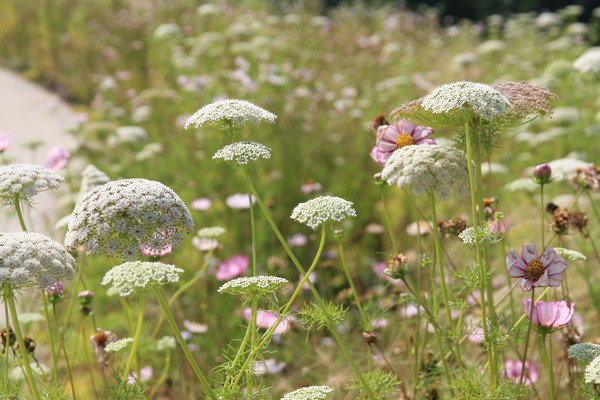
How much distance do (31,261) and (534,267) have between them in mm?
1369

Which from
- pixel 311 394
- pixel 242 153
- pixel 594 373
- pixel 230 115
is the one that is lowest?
pixel 311 394

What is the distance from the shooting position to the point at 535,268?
1.77m

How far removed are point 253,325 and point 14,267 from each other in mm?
624

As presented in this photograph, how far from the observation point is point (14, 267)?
151cm

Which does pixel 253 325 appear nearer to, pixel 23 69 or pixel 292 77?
pixel 292 77

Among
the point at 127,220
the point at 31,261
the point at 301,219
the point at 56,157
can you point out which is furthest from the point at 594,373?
the point at 56,157

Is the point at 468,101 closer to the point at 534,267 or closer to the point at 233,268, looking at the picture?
the point at 534,267

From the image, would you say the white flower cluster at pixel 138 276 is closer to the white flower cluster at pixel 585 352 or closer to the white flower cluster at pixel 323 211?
the white flower cluster at pixel 323 211

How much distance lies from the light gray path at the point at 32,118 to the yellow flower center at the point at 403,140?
184 inches

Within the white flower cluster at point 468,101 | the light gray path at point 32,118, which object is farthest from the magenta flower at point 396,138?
the light gray path at point 32,118

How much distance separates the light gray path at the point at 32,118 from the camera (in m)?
7.22

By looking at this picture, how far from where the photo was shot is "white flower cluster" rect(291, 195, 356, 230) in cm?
168

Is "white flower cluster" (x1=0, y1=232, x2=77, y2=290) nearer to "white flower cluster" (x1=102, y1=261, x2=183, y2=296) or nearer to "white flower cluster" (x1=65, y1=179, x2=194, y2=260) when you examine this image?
"white flower cluster" (x1=65, y1=179, x2=194, y2=260)

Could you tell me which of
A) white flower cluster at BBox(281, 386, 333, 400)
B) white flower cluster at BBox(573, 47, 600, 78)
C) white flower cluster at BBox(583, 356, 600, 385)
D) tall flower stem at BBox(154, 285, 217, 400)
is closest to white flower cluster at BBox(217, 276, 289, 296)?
tall flower stem at BBox(154, 285, 217, 400)
